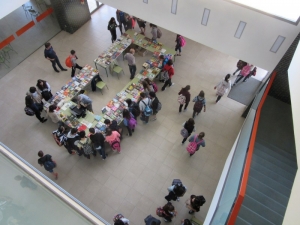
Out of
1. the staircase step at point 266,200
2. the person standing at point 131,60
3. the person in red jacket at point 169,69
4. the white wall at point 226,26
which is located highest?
the white wall at point 226,26

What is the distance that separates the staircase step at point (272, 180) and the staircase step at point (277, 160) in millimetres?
447

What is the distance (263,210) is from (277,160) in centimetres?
176

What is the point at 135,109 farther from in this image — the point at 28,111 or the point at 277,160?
the point at 277,160

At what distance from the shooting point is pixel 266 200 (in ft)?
16.6

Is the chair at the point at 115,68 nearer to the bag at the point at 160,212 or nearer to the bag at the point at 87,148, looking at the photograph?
the bag at the point at 87,148

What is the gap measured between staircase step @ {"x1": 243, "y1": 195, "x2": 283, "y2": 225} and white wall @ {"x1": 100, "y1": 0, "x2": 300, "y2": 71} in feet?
13.7

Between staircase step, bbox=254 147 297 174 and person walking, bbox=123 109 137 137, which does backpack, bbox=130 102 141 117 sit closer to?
person walking, bbox=123 109 137 137

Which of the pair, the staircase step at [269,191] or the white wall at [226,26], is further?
the white wall at [226,26]

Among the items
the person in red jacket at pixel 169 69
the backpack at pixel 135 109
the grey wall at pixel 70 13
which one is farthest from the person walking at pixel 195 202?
the grey wall at pixel 70 13

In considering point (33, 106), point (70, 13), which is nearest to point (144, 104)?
point (33, 106)

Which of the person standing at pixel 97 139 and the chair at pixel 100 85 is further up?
the chair at pixel 100 85

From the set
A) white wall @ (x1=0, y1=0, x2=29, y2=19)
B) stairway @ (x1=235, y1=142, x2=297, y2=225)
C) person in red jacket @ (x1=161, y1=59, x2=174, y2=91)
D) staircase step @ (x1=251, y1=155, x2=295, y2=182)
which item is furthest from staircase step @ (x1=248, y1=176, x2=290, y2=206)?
white wall @ (x1=0, y1=0, x2=29, y2=19)


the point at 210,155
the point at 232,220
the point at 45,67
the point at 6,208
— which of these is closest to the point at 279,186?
the point at 232,220

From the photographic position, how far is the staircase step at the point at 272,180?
17.6ft
